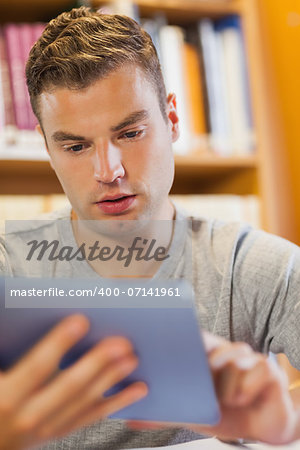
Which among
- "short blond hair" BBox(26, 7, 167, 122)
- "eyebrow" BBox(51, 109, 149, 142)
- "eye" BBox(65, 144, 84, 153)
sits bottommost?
"eye" BBox(65, 144, 84, 153)

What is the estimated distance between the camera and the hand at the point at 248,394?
15.6 inches

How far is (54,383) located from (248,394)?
15 cm

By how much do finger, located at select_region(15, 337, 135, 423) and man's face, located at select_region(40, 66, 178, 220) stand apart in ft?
0.79

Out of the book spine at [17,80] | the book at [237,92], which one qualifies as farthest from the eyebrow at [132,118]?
the book at [237,92]

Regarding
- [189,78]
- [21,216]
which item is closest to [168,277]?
[21,216]

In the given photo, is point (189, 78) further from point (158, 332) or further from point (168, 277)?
point (158, 332)

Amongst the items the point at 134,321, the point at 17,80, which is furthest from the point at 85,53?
the point at 17,80

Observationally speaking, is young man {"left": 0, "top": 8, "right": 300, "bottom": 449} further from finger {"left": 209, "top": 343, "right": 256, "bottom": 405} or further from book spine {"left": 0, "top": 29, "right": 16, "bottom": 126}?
book spine {"left": 0, "top": 29, "right": 16, "bottom": 126}

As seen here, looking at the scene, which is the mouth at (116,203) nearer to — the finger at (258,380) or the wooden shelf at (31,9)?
the finger at (258,380)

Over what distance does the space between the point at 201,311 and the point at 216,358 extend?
34 centimetres

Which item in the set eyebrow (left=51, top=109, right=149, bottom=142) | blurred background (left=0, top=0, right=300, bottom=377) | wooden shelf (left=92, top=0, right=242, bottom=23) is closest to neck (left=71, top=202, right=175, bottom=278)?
eyebrow (left=51, top=109, right=149, bottom=142)

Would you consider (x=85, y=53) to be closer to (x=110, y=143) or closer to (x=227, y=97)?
(x=110, y=143)

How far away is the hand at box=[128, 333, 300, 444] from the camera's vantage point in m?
0.40

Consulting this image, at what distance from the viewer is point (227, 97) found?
123cm
